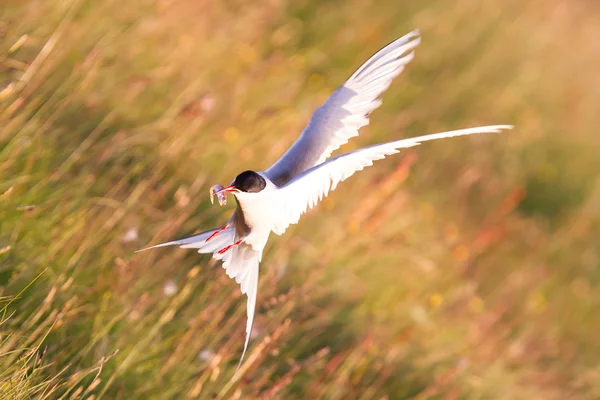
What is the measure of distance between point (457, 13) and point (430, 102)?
1107 mm

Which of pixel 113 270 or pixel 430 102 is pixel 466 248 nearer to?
pixel 430 102

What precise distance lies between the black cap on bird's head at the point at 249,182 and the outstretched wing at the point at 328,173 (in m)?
0.06

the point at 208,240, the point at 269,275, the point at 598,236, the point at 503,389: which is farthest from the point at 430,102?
the point at 208,240

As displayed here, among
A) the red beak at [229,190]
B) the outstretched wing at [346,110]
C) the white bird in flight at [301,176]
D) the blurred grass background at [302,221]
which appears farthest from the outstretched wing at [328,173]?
the blurred grass background at [302,221]

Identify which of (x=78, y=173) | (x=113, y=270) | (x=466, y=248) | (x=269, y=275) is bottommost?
(x=466, y=248)

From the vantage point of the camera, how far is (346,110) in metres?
2.34

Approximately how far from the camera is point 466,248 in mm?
4801

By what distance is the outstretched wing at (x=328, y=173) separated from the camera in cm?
184

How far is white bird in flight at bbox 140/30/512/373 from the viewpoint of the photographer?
189cm

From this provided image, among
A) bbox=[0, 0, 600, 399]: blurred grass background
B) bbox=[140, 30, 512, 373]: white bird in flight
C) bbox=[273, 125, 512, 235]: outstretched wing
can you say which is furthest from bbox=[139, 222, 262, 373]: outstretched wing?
bbox=[0, 0, 600, 399]: blurred grass background

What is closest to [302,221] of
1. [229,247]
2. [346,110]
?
[346,110]

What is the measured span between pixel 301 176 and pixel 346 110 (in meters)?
0.51

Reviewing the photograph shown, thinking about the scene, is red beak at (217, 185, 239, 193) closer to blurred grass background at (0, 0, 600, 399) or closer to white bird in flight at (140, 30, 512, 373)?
white bird in flight at (140, 30, 512, 373)

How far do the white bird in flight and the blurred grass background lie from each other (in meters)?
0.36
